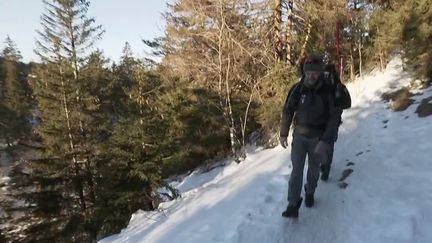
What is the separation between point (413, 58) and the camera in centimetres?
1106

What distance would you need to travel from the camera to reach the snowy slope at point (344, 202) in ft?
16.6

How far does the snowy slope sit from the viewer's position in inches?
199

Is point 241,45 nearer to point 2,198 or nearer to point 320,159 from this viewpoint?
point 320,159

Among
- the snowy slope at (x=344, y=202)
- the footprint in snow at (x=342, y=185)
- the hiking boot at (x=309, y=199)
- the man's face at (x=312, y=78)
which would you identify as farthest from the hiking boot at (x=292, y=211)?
the man's face at (x=312, y=78)

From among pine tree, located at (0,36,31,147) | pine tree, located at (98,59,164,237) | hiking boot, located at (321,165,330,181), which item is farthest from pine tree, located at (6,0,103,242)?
pine tree, located at (0,36,31,147)

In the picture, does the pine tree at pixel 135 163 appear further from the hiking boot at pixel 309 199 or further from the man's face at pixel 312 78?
the man's face at pixel 312 78

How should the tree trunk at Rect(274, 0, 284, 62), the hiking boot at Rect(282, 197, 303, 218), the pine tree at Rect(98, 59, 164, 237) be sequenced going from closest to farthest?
the hiking boot at Rect(282, 197, 303, 218), the pine tree at Rect(98, 59, 164, 237), the tree trunk at Rect(274, 0, 284, 62)

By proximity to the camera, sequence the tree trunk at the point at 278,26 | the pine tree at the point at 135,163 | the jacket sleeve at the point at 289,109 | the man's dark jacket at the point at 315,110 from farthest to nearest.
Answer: the tree trunk at the point at 278,26 → the pine tree at the point at 135,163 → the jacket sleeve at the point at 289,109 → the man's dark jacket at the point at 315,110

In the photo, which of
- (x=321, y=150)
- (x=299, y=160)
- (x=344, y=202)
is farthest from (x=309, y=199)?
(x=321, y=150)

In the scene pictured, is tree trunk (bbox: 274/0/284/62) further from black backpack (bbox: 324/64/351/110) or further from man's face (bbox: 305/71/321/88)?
man's face (bbox: 305/71/321/88)

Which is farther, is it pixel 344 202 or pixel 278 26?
pixel 278 26

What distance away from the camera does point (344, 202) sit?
5.80 m

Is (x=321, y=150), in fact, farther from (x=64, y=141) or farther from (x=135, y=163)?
(x=64, y=141)

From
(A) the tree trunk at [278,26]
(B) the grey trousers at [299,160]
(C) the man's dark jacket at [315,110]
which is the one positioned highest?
(A) the tree trunk at [278,26]
